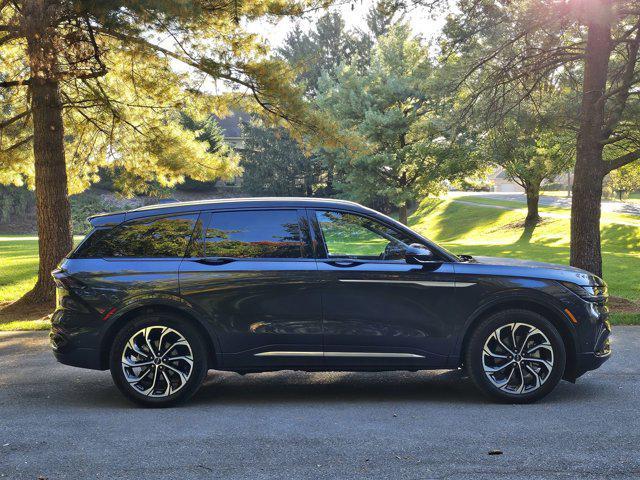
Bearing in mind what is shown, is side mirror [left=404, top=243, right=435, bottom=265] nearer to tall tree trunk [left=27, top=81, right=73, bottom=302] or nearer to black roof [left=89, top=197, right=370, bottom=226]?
black roof [left=89, top=197, right=370, bottom=226]

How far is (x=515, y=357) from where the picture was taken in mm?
5180

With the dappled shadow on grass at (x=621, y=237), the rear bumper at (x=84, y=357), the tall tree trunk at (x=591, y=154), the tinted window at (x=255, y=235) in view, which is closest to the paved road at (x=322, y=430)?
the rear bumper at (x=84, y=357)

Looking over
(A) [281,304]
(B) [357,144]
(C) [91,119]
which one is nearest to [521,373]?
(A) [281,304]

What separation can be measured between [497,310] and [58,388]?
13.9 feet

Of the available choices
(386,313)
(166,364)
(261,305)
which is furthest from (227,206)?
(386,313)

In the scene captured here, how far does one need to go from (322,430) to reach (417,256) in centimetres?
166

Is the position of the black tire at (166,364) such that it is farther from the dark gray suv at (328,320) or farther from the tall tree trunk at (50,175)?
the tall tree trunk at (50,175)

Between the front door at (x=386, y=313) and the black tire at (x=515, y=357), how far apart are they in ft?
0.92

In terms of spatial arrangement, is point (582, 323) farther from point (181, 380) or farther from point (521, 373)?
point (181, 380)

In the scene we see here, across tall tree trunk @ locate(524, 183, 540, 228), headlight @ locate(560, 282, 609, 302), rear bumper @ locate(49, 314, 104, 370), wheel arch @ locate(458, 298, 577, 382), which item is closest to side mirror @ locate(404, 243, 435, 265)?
wheel arch @ locate(458, 298, 577, 382)

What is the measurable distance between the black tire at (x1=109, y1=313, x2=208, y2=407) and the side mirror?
1.92 m

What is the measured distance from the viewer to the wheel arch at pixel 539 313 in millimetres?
5211

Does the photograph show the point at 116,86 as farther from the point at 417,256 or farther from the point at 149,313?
the point at 417,256

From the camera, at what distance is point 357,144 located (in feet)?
37.0
